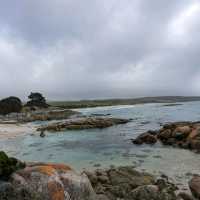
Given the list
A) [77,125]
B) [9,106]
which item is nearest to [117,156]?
[77,125]

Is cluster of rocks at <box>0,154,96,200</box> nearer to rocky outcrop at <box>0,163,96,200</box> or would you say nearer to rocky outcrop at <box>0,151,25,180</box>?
rocky outcrop at <box>0,163,96,200</box>

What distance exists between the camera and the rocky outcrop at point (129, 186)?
42.6ft

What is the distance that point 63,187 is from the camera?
408 inches

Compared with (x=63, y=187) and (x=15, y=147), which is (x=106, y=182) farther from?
(x=15, y=147)

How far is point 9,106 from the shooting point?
335 feet

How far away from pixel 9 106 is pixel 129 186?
9366 centimetres

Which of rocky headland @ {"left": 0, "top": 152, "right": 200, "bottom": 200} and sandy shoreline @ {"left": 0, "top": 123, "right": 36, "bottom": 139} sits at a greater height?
rocky headland @ {"left": 0, "top": 152, "right": 200, "bottom": 200}

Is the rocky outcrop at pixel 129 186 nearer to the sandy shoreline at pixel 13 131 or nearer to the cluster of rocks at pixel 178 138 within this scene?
the cluster of rocks at pixel 178 138

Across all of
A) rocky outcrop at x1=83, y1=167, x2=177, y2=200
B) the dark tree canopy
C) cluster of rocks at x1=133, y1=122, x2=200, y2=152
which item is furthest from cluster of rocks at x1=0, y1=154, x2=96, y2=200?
the dark tree canopy

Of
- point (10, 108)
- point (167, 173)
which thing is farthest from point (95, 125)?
point (10, 108)

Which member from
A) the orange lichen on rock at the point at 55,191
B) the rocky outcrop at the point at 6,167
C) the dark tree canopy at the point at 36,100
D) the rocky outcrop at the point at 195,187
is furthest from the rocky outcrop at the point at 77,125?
the dark tree canopy at the point at 36,100

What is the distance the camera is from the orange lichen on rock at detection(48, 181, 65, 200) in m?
10.0

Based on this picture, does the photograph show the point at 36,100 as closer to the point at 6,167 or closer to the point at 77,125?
the point at 77,125

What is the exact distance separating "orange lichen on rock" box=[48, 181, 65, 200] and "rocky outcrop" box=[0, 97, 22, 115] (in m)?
96.2
